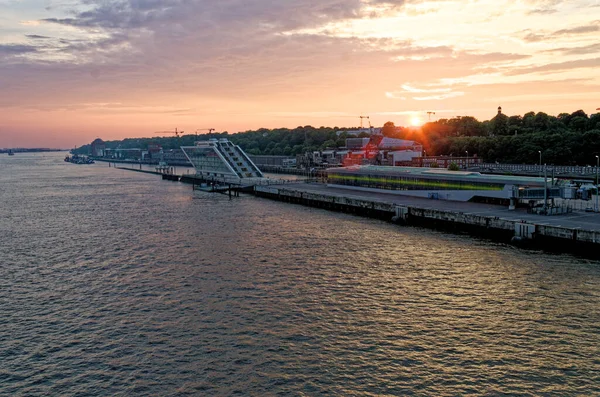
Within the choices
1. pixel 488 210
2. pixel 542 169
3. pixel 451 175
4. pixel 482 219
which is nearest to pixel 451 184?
pixel 451 175

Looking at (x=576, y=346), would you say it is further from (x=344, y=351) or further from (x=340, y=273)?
(x=340, y=273)

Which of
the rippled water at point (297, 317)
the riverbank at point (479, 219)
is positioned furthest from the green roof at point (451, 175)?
the rippled water at point (297, 317)

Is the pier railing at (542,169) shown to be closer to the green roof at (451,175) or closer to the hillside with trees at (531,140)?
the hillside with trees at (531,140)

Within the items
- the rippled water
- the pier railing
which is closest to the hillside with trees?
the pier railing

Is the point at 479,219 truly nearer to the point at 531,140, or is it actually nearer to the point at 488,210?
the point at 488,210

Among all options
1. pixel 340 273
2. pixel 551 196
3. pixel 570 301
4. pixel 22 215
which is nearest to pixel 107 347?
pixel 340 273

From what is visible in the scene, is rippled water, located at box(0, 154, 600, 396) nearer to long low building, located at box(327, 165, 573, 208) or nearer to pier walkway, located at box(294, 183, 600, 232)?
pier walkway, located at box(294, 183, 600, 232)
